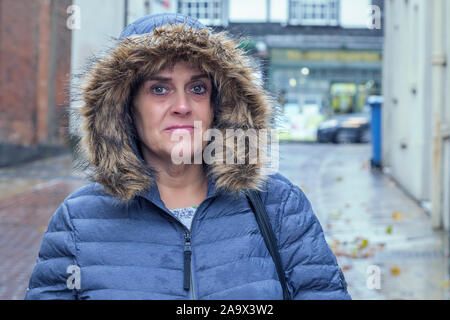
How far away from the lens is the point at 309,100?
27375 mm

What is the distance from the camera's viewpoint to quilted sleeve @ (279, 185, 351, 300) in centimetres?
224

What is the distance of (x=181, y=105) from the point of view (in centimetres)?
233

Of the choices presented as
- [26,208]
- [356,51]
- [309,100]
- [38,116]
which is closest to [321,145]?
[309,100]

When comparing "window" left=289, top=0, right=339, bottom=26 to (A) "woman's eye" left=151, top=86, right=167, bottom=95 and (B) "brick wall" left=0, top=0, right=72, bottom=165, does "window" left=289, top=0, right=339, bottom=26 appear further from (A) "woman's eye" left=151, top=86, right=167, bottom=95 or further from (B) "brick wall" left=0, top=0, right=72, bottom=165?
(A) "woman's eye" left=151, top=86, right=167, bottom=95

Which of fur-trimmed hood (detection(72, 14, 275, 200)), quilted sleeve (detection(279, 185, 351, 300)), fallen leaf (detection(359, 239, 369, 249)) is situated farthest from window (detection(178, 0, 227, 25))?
quilted sleeve (detection(279, 185, 351, 300))

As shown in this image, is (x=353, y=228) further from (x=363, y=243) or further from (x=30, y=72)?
(x=30, y=72)

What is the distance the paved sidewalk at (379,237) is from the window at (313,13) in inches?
627

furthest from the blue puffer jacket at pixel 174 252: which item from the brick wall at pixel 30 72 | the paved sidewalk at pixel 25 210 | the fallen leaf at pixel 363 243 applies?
the brick wall at pixel 30 72

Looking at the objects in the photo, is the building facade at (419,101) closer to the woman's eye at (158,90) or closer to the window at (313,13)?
the woman's eye at (158,90)

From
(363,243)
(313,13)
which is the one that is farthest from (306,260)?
(313,13)

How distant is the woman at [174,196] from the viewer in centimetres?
216

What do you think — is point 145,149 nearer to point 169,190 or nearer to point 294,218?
point 169,190

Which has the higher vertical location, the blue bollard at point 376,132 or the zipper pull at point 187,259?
the blue bollard at point 376,132
